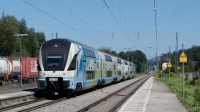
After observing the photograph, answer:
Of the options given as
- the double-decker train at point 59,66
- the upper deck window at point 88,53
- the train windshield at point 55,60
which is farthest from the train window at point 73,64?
the upper deck window at point 88,53

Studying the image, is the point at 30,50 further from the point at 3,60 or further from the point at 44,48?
the point at 44,48

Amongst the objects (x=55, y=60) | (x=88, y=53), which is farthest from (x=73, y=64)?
(x=88, y=53)

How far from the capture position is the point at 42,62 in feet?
53.3

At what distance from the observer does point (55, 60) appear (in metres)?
16.2

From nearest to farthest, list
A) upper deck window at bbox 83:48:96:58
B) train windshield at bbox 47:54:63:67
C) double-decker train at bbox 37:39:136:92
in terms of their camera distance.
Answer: double-decker train at bbox 37:39:136:92, train windshield at bbox 47:54:63:67, upper deck window at bbox 83:48:96:58

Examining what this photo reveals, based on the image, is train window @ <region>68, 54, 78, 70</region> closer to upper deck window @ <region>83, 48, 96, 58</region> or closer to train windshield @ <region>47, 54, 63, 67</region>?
train windshield @ <region>47, 54, 63, 67</region>

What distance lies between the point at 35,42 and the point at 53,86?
6877 cm

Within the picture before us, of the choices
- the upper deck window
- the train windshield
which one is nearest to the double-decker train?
the train windshield

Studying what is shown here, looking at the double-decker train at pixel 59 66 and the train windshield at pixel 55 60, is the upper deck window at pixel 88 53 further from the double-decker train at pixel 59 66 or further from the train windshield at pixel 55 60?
the train windshield at pixel 55 60

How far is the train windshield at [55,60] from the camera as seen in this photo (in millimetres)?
16016

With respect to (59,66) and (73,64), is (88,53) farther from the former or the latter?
(59,66)

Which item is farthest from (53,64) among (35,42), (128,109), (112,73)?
(35,42)

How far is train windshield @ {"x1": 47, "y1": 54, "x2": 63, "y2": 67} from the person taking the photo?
16016 mm

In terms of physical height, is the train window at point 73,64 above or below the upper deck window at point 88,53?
below
